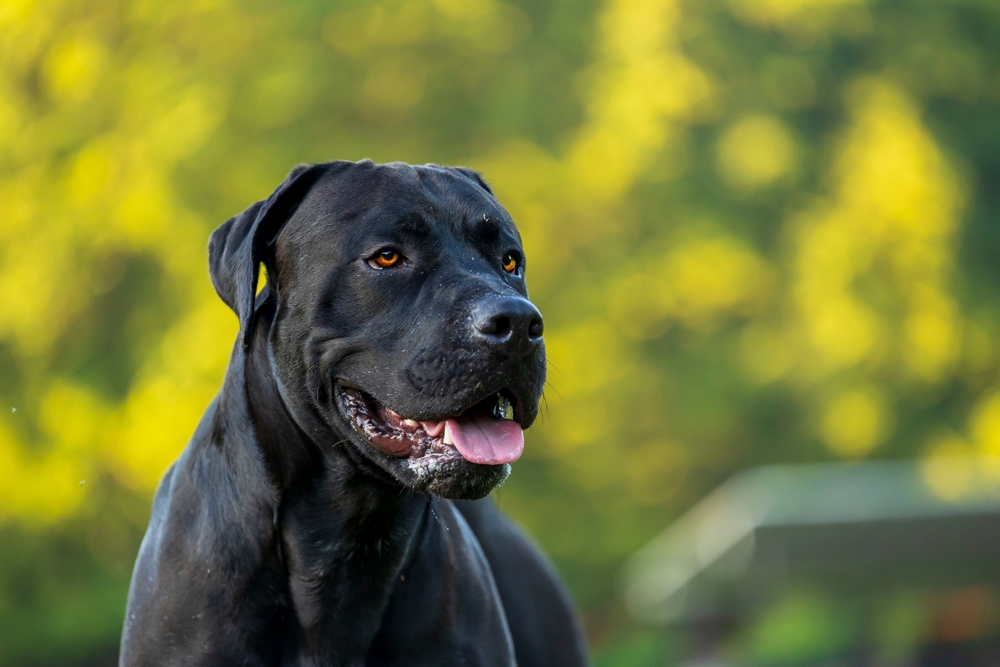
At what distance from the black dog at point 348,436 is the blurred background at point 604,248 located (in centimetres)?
693

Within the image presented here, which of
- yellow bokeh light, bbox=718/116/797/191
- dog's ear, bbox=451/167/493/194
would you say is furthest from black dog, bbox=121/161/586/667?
yellow bokeh light, bbox=718/116/797/191

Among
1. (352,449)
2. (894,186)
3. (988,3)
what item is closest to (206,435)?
(352,449)

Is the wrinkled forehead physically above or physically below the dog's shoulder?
above

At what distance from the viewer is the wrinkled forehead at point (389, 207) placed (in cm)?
335

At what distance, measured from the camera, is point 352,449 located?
3.32 meters

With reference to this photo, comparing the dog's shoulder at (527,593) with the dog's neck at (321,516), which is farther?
the dog's shoulder at (527,593)

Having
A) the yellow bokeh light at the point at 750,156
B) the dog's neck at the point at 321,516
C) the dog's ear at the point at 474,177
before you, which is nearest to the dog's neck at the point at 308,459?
the dog's neck at the point at 321,516

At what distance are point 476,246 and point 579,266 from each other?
1195 cm

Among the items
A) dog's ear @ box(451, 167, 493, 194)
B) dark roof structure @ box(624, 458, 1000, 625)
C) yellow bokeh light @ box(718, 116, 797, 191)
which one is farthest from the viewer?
yellow bokeh light @ box(718, 116, 797, 191)

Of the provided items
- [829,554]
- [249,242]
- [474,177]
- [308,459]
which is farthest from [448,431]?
[829,554]

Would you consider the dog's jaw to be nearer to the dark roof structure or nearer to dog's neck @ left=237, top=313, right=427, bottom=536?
dog's neck @ left=237, top=313, right=427, bottom=536

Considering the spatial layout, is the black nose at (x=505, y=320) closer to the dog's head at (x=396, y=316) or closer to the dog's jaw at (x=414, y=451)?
the dog's head at (x=396, y=316)

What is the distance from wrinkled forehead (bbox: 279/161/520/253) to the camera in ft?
11.0

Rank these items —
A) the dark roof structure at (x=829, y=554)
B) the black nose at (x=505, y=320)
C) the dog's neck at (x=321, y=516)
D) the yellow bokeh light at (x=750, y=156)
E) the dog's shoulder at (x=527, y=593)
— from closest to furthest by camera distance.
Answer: the black nose at (x=505, y=320) < the dog's neck at (x=321, y=516) < the dog's shoulder at (x=527, y=593) < the dark roof structure at (x=829, y=554) < the yellow bokeh light at (x=750, y=156)
